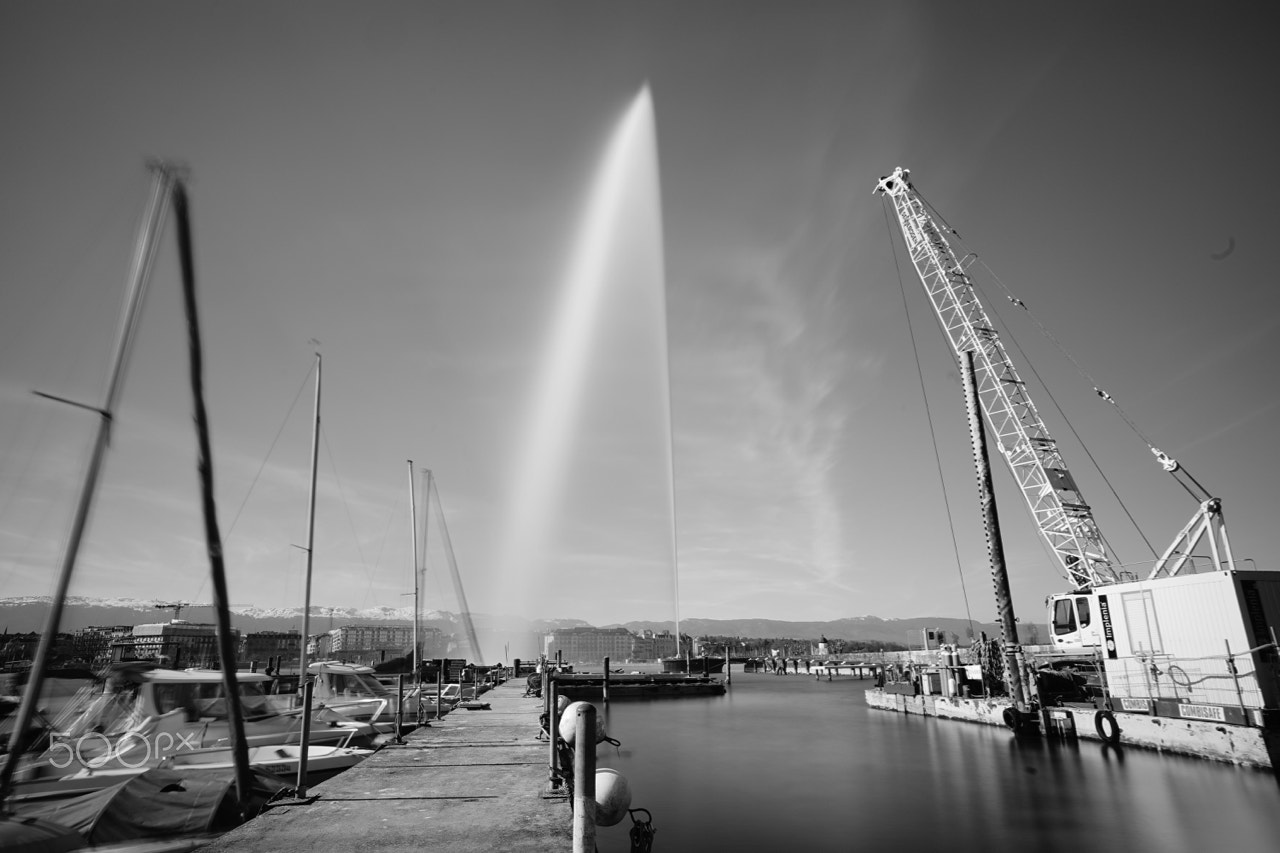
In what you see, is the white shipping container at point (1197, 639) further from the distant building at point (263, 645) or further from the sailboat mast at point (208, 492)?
the distant building at point (263, 645)

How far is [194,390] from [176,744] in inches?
458

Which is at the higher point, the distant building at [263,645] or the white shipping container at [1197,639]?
the white shipping container at [1197,639]

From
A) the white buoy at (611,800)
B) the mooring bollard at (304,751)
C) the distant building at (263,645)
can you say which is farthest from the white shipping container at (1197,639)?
the distant building at (263,645)

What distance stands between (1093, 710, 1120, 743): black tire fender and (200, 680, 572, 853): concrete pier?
2135 centimetres

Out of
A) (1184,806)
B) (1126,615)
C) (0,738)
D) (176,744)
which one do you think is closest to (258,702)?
(176,744)

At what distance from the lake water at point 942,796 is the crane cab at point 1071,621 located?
688cm

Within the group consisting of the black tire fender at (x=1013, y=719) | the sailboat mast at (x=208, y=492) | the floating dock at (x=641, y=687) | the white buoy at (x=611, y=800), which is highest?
the sailboat mast at (x=208, y=492)

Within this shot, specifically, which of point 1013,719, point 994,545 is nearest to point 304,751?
point 1013,719

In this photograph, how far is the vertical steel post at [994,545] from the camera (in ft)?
93.7

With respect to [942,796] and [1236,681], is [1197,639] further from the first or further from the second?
[942,796]

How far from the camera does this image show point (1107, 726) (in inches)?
960

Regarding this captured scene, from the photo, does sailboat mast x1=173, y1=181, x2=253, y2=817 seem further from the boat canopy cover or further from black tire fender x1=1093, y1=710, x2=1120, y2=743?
black tire fender x1=1093, y1=710, x2=1120, y2=743

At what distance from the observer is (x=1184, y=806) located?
1852 cm

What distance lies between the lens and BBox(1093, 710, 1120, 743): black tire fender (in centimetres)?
2406
